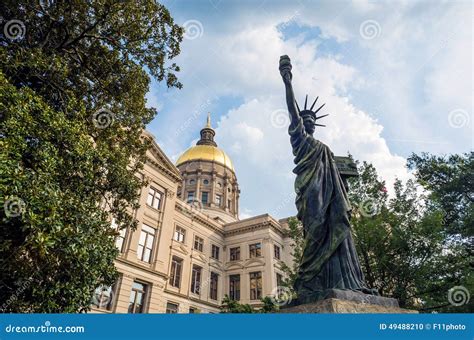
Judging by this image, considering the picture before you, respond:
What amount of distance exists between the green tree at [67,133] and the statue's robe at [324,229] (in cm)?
514

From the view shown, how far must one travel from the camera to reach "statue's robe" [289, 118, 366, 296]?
4.68 m

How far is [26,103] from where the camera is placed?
26.0ft

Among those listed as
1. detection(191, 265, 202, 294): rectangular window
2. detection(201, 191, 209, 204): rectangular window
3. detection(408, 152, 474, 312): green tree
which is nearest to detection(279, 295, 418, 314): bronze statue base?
detection(408, 152, 474, 312): green tree

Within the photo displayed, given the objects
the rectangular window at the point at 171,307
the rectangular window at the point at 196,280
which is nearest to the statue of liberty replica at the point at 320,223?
the rectangular window at the point at 171,307

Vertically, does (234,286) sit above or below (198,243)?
below

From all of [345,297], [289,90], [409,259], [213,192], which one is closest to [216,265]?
[213,192]

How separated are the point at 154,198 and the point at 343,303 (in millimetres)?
27517

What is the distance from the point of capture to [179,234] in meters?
35.4

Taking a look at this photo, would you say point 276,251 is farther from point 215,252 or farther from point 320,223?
point 320,223

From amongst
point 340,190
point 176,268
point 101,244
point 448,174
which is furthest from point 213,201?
point 340,190

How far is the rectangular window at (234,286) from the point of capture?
37.6 m

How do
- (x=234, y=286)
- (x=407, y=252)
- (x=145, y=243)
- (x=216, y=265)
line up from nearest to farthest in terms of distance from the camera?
(x=407, y=252) → (x=145, y=243) → (x=234, y=286) → (x=216, y=265)

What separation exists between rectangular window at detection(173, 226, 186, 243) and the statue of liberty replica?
101 ft

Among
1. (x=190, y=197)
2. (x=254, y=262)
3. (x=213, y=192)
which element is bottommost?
(x=254, y=262)
